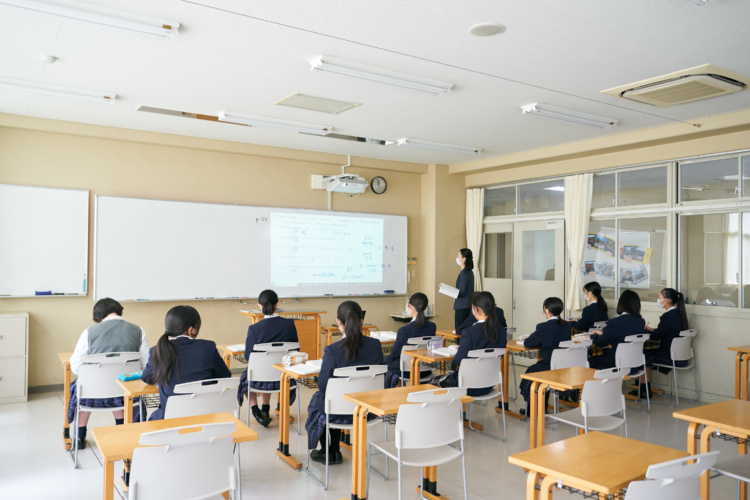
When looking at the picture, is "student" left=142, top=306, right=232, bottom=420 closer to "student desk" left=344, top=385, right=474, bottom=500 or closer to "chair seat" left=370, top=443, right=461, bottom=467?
"student desk" left=344, top=385, right=474, bottom=500

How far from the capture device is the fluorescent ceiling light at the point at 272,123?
582 cm

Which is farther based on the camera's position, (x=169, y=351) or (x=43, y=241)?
(x=43, y=241)

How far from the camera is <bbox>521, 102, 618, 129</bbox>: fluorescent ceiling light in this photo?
17.6 feet

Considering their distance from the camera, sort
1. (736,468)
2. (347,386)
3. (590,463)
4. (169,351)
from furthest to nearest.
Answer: (347,386)
(169,351)
(736,468)
(590,463)

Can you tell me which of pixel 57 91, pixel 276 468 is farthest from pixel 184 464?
pixel 57 91

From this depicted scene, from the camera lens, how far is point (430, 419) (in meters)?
3.14

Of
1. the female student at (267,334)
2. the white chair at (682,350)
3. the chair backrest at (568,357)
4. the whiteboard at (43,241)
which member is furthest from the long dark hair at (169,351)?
the white chair at (682,350)

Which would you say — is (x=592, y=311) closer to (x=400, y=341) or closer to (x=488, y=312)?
(x=488, y=312)

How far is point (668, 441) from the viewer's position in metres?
4.84

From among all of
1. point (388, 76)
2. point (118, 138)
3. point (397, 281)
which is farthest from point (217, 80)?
point (397, 281)

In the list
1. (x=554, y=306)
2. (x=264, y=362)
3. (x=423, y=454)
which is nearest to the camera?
(x=423, y=454)

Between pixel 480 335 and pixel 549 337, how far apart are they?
37.7 inches

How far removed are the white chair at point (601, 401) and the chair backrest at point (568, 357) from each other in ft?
3.36

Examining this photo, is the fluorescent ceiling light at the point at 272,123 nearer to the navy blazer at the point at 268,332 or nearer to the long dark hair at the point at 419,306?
the navy blazer at the point at 268,332
